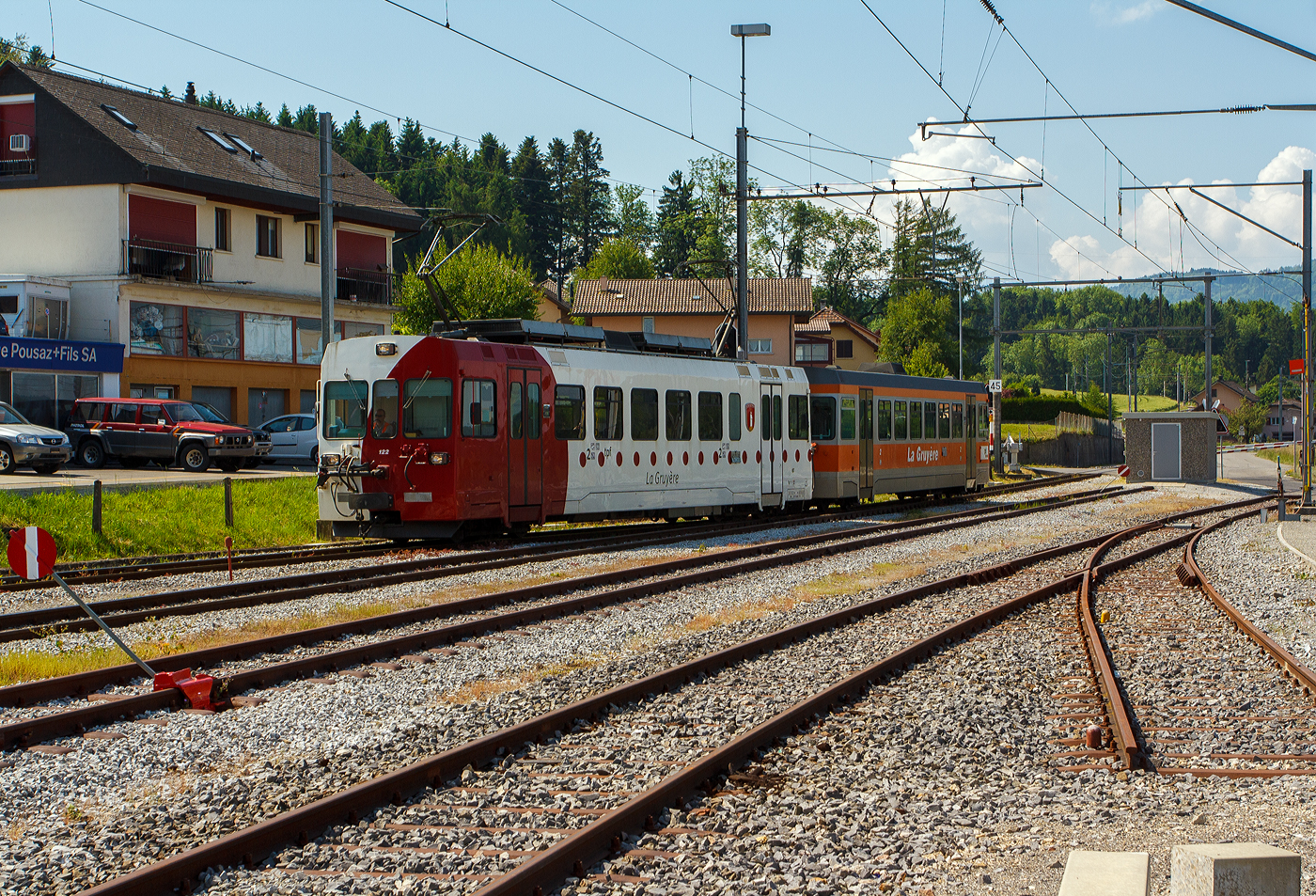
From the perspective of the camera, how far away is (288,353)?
130 feet

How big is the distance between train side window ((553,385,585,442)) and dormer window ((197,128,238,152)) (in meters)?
26.3

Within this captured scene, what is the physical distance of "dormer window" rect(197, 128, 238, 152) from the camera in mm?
40875

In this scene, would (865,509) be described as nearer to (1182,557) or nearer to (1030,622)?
(1182,557)

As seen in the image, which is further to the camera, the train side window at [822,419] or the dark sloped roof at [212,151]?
the dark sloped roof at [212,151]

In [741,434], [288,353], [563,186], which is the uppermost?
[563,186]

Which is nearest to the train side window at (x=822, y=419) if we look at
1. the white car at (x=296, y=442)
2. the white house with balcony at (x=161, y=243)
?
the white car at (x=296, y=442)

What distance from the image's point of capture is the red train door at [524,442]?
59.0 feet

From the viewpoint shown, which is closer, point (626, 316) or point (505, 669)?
point (505, 669)

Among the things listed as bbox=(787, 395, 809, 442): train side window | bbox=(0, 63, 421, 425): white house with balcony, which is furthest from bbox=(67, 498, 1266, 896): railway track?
bbox=(0, 63, 421, 425): white house with balcony

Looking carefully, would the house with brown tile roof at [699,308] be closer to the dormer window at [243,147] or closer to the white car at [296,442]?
the dormer window at [243,147]

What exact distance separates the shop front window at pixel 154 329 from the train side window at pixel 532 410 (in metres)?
20.6

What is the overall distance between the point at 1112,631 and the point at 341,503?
33.7 feet

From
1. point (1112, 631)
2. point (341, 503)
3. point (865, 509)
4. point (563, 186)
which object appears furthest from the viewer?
point (563, 186)

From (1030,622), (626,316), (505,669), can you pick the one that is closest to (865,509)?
(1030,622)
